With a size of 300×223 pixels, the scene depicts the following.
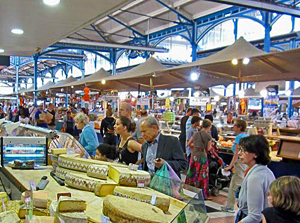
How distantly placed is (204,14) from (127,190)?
16355 mm

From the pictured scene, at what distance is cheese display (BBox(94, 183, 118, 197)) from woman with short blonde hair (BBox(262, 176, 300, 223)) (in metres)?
1.14

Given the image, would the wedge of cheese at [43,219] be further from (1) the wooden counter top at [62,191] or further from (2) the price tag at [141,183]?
(2) the price tag at [141,183]

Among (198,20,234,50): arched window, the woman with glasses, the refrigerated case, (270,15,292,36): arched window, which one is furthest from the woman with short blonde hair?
(198,20,234,50): arched window

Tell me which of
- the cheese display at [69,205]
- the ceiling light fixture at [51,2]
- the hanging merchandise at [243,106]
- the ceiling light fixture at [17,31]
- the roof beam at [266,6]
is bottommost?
the cheese display at [69,205]

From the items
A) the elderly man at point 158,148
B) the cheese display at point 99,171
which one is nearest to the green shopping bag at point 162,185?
the cheese display at point 99,171

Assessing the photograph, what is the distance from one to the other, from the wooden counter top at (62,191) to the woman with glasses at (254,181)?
1.05 metres

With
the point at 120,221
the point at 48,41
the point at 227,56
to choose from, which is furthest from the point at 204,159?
the point at 120,221

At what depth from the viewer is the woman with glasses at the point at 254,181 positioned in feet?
8.49

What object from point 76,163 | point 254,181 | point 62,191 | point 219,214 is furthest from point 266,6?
point 62,191

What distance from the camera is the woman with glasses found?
2.59 meters

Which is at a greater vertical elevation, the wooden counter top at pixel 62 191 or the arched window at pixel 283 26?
the arched window at pixel 283 26

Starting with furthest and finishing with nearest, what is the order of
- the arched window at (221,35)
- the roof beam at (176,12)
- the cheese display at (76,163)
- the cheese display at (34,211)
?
the arched window at (221,35), the roof beam at (176,12), the cheese display at (76,163), the cheese display at (34,211)

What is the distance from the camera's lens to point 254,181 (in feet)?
8.68

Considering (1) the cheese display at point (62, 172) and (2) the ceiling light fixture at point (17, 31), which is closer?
(1) the cheese display at point (62, 172)
